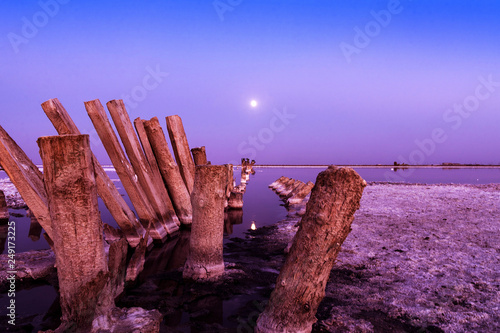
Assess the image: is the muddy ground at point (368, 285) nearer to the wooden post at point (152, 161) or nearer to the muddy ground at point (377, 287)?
the muddy ground at point (377, 287)

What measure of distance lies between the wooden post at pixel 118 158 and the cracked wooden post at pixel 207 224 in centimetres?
195

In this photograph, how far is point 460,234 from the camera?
6.79 metres

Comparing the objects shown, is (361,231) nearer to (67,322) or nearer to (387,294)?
(387,294)

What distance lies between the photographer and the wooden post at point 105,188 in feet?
16.3

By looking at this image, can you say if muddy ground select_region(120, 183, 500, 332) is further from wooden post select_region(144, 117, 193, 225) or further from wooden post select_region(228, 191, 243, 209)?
wooden post select_region(228, 191, 243, 209)

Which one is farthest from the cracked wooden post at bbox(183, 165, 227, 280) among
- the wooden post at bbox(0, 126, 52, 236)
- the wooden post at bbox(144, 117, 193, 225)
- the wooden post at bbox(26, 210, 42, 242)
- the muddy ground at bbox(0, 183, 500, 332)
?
the wooden post at bbox(26, 210, 42, 242)

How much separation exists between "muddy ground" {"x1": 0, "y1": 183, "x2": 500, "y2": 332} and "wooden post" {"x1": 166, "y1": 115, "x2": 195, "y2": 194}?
1.60m

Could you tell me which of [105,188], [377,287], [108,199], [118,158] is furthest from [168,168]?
[377,287]

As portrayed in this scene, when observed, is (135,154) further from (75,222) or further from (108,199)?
(75,222)

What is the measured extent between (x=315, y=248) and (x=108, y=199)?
393 centimetres

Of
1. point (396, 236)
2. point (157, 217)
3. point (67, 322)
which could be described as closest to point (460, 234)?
point (396, 236)

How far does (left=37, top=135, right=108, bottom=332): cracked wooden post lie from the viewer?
2426mm

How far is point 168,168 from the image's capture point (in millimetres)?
7352

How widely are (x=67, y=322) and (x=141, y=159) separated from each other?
420cm
